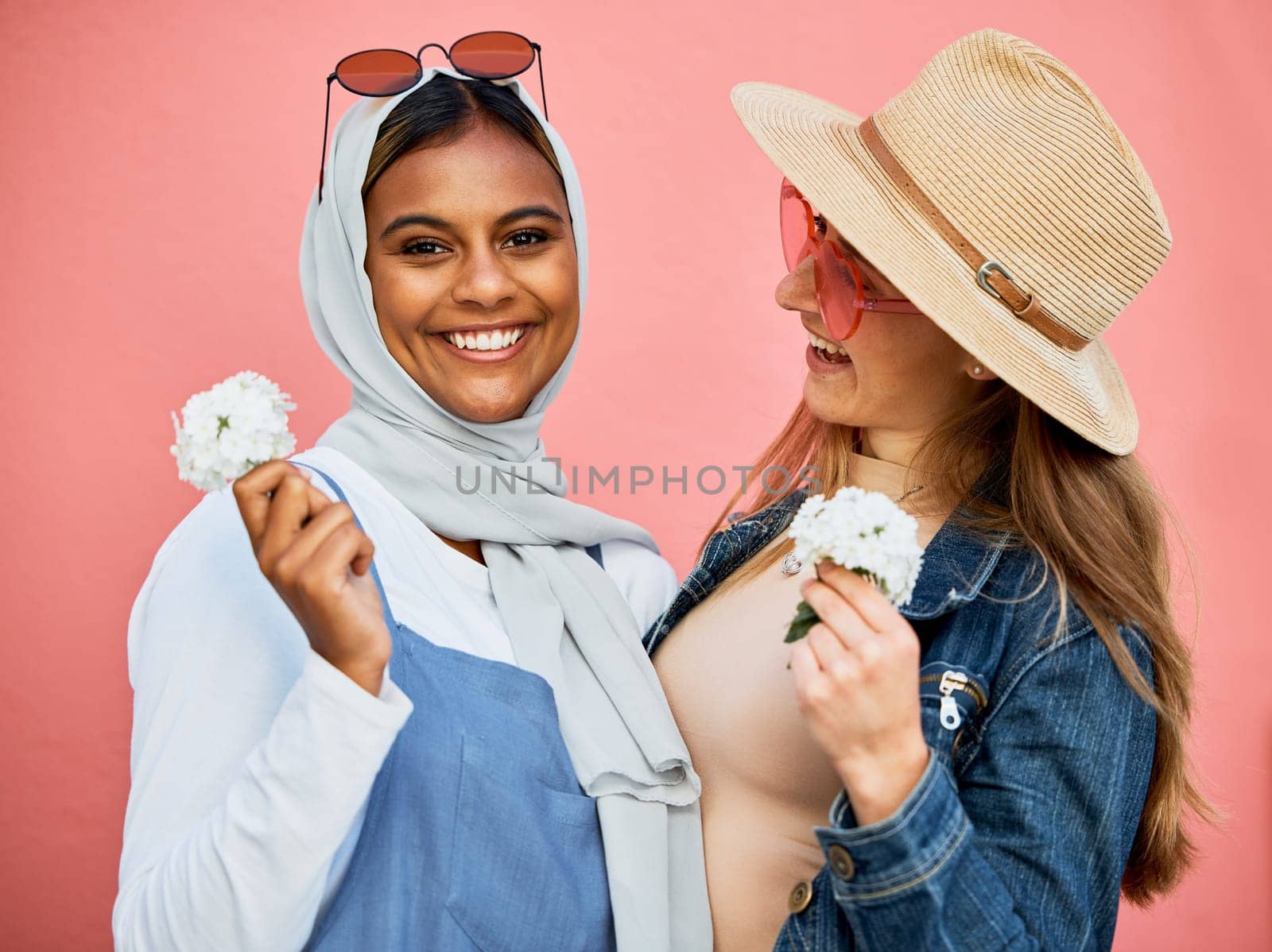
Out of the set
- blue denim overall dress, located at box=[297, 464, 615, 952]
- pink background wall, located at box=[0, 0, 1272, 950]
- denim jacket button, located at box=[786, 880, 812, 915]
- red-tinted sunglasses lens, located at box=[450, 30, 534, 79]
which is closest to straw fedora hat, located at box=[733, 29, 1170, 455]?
red-tinted sunglasses lens, located at box=[450, 30, 534, 79]

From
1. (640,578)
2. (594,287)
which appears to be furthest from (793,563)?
(594,287)

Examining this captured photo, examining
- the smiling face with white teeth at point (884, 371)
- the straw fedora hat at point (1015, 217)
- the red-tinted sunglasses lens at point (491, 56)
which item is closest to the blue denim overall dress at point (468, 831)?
the smiling face with white teeth at point (884, 371)

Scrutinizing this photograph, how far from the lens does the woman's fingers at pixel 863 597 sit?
1.36 metres

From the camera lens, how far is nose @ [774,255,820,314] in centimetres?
191

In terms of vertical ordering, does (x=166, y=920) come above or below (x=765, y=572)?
below

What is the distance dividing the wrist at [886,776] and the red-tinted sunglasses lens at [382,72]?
1311 mm

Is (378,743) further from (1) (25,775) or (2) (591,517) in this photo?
(1) (25,775)

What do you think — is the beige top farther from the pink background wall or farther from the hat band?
the pink background wall

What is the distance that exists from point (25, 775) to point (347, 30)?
208 centimetres

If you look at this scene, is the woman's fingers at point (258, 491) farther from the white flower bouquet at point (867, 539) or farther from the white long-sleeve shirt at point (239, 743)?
the white flower bouquet at point (867, 539)

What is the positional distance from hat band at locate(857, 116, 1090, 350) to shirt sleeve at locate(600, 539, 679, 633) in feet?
2.90

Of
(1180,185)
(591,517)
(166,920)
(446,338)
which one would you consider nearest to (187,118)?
(446,338)

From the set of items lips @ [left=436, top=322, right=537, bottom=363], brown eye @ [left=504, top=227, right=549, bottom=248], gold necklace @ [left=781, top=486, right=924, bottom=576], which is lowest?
gold necklace @ [left=781, top=486, right=924, bottom=576]

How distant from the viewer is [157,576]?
5.53ft
